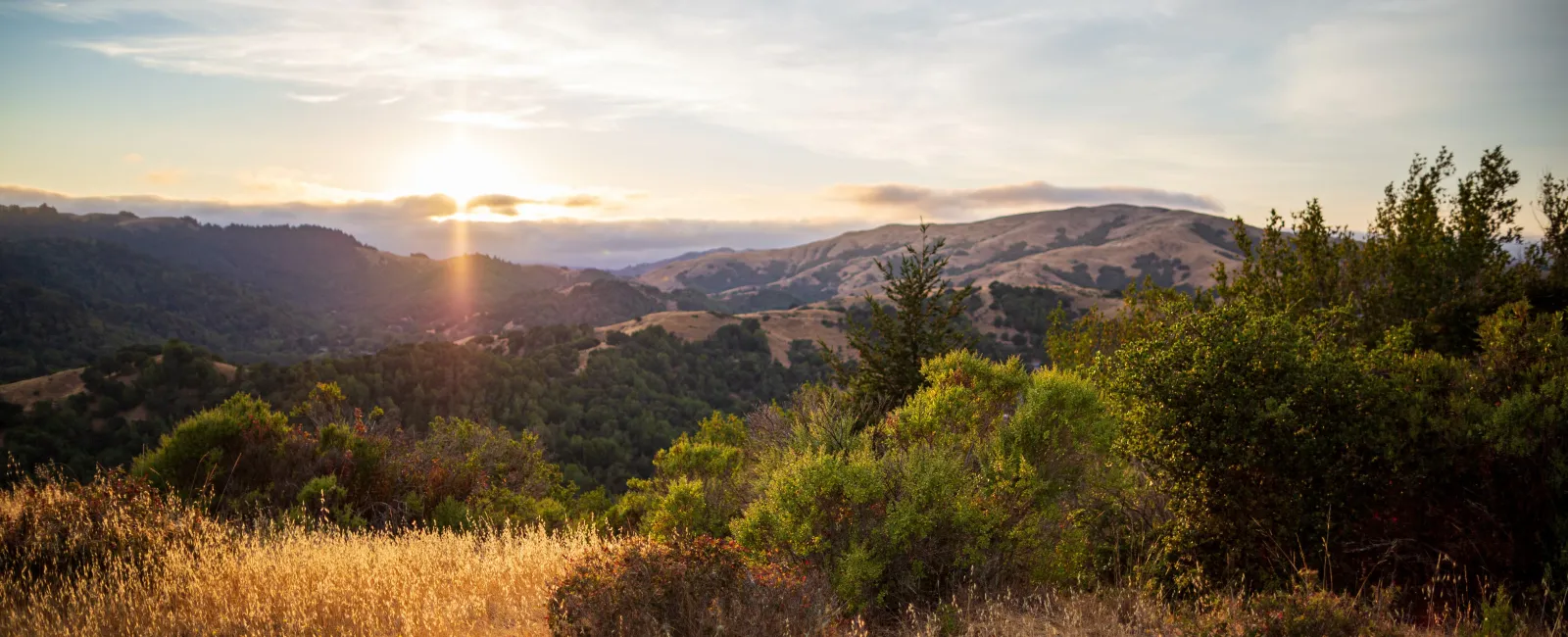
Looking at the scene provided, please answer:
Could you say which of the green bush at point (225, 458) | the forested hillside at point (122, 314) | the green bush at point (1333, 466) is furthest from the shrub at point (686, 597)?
the forested hillside at point (122, 314)

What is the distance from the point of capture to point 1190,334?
28.2 ft

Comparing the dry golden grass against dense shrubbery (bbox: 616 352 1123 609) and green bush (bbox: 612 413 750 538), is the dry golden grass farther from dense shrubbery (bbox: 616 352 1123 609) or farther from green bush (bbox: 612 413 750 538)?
dense shrubbery (bbox: 616 352 1123 609)

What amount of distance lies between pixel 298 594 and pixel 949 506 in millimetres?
6227

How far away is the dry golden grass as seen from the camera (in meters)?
6.06

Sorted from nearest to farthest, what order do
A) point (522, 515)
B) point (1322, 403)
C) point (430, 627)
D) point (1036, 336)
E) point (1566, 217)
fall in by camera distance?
point (430, 627) → point (1322, 403) → point (522, 515) → point (1566, 217) → point (1036, 336)

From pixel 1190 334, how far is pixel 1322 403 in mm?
1454

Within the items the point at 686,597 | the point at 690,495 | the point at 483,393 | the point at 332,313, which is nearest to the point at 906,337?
the point at 690,495

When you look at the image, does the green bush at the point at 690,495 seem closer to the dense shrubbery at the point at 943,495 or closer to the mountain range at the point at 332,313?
the dense shrubbery at the point at 943,495

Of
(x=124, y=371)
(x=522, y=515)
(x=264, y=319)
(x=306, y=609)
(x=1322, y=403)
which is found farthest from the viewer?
(x=264, y=319)

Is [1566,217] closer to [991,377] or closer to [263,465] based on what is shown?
[991,377]

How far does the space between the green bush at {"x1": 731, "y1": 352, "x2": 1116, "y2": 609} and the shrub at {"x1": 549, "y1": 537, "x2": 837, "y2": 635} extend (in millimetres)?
996

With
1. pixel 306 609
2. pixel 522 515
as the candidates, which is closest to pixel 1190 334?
pixel 306 609

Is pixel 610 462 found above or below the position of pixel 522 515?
below

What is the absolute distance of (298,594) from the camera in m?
6.64
